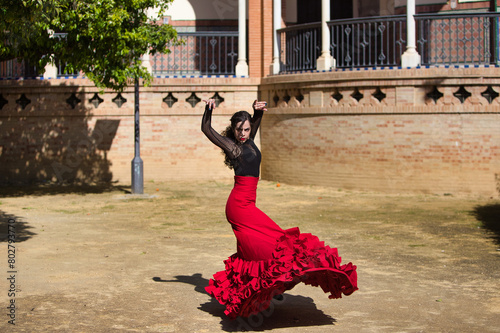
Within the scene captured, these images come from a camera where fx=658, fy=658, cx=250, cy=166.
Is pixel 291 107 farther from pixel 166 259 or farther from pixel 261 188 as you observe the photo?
pixel 166 259

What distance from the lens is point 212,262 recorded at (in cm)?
837

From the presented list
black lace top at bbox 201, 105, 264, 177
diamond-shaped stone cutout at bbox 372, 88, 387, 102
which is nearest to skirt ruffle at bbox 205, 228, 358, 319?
black lace top at bbox 201, 105, 264, 177

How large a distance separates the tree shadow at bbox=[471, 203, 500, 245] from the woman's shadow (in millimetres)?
4359

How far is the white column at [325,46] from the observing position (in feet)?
53.3

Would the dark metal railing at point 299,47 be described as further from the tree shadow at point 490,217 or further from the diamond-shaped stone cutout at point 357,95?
the tree shadow at point 490,217

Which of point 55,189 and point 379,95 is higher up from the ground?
point 379,95

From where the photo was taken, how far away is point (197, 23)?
66.3 ft

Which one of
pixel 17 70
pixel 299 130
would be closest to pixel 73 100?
pixel 17 70

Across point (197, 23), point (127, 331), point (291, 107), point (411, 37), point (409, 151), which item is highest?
point (197, 23)

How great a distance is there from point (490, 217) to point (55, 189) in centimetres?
1028

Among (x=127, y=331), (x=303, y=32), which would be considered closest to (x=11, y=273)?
Answer: (x=127, y=331)

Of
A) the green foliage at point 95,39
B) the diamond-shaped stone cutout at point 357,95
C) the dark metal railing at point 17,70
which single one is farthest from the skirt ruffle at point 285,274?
the dark metal railing at point 17,70

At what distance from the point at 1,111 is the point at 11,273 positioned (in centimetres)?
1101

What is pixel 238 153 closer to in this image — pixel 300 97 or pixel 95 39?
pixel 95 39
